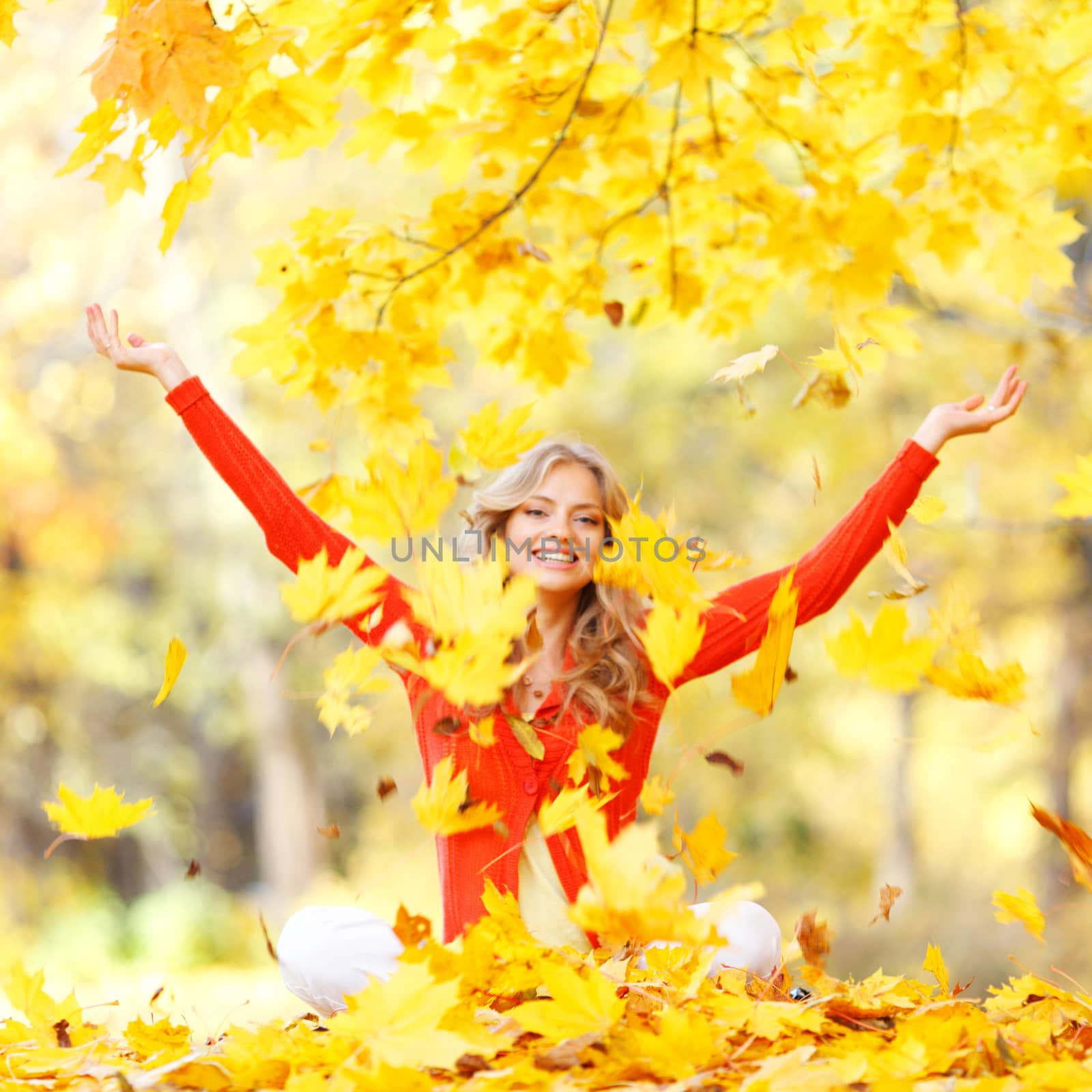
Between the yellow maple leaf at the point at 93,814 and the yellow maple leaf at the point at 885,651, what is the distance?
2.80 ft

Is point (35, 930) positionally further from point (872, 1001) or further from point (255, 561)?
point (872, 1001)

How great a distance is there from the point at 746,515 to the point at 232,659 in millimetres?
4538

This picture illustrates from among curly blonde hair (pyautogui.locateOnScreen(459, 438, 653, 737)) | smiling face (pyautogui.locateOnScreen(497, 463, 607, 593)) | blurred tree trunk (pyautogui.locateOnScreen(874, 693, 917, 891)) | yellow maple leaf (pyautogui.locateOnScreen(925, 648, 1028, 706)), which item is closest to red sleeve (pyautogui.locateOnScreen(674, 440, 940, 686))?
curly blonde hair (pyautogui.locateOnScreen(459, 438, 653, 737))

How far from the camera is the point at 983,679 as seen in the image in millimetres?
1485

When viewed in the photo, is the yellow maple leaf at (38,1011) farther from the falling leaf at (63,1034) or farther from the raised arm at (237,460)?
the raised arm at (237,460)

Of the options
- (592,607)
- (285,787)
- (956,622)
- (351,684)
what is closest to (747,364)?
(956,622)

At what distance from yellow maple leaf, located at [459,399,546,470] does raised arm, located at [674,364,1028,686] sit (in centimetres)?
46

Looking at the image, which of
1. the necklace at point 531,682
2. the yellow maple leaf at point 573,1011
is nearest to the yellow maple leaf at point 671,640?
the yellow maple leaf at point 573,1011

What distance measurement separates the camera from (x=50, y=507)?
396 inches

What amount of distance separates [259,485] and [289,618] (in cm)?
757

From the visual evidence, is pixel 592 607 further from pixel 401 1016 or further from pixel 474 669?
pixel 401 1016

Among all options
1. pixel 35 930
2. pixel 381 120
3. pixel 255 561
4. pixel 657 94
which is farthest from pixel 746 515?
pixel 35 930

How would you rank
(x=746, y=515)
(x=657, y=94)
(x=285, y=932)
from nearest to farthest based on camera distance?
(x=285, y=932)
(x=657, y=94)
(x=746, y=515)

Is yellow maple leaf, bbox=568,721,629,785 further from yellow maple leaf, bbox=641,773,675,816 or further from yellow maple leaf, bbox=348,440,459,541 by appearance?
yellow maple leaf, bbox=348,440,459,541
